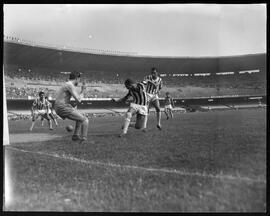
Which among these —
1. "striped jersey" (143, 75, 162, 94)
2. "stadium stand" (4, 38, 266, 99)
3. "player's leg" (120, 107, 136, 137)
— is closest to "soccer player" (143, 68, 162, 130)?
"striped jersey" (143, 75, 162, 94)

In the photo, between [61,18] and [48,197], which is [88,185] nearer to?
[48,197]

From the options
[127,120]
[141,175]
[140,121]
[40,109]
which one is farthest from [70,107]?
[40,109]

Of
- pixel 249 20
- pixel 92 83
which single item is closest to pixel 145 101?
pixel 249 20

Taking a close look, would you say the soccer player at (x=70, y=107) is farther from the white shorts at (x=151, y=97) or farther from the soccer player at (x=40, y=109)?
the soccer player at (x=40, y=109)

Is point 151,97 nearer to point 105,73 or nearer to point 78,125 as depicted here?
point 78,125

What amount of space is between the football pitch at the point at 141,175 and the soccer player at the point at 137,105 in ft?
2.37

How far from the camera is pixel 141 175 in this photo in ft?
15.0

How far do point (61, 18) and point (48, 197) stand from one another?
328cm

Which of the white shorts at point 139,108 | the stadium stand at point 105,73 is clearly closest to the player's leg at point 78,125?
the white shorts at point 139,108

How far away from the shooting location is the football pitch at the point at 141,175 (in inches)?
164

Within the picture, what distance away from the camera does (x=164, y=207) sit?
412 cm

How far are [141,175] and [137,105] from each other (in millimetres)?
2732

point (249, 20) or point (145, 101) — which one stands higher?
point (249, 20)

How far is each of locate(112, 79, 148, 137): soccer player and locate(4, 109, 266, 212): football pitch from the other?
724mm
